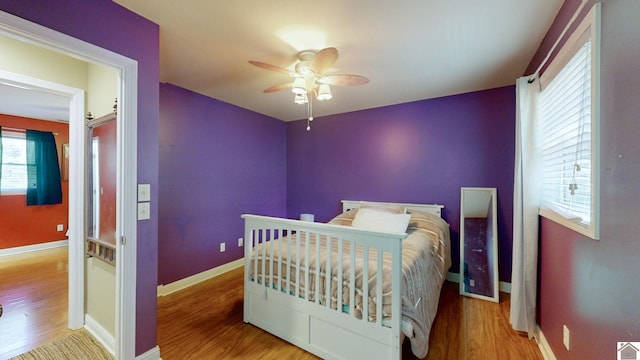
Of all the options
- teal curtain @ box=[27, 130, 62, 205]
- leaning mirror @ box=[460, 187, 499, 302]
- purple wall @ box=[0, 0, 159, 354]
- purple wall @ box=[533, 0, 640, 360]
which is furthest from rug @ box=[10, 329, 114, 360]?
teal curtain @ box=[27, 130, 62, 205]

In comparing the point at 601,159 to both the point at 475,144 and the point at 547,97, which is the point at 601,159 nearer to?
the point at 547,97

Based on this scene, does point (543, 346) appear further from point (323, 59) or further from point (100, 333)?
point (100, 333)

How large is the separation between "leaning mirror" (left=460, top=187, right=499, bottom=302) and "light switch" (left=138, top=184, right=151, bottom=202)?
318cm

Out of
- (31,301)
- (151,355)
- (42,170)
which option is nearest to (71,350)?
(151,355)

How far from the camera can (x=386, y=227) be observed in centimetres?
270

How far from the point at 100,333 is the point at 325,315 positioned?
1.81m

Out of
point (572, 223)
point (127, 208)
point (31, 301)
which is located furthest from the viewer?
point (31, 301)

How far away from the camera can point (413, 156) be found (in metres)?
3.37

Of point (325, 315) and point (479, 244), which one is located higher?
point (479, 244)

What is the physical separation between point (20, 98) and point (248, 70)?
10.5 ft

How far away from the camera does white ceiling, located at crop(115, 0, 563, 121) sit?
1533 millimetres

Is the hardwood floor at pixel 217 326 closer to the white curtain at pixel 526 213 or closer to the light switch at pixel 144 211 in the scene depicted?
the white curtain at pixel 526 213

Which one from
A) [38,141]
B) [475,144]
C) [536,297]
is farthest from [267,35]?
[38,141]

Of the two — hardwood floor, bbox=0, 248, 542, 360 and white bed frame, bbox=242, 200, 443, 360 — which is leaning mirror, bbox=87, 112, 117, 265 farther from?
white bed frame, bbox=242, 200, 443, 360
